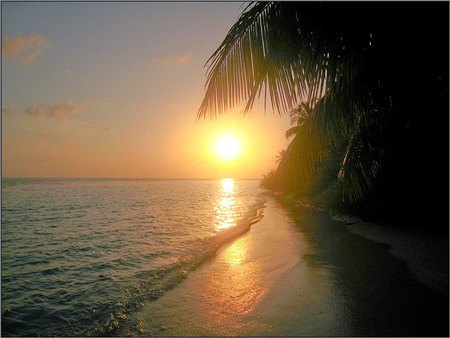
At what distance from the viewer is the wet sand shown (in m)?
3.76

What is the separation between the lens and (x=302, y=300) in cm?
463

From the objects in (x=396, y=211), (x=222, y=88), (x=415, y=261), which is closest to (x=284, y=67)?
(x=222, y=88)

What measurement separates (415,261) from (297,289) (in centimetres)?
363

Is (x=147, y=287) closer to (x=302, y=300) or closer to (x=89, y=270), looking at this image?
(x=89, y=270)

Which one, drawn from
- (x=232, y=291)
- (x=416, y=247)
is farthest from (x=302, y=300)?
(x=416, y=247)

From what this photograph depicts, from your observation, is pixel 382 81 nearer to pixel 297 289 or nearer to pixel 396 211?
pixel 297 289

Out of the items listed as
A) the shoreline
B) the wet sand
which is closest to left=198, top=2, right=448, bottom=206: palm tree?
the wet sand

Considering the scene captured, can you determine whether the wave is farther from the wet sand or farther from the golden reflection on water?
the golden reflection on water

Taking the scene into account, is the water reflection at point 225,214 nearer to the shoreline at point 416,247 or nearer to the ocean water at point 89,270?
the ocean water at point 89,270

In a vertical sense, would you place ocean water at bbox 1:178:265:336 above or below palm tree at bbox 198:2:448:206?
below

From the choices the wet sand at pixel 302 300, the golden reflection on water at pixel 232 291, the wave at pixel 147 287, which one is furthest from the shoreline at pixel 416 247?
the wave at pixel 147 287

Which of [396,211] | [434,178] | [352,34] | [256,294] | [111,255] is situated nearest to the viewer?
[352,34]

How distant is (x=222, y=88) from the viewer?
11.4ft

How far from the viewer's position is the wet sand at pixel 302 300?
148 inches
